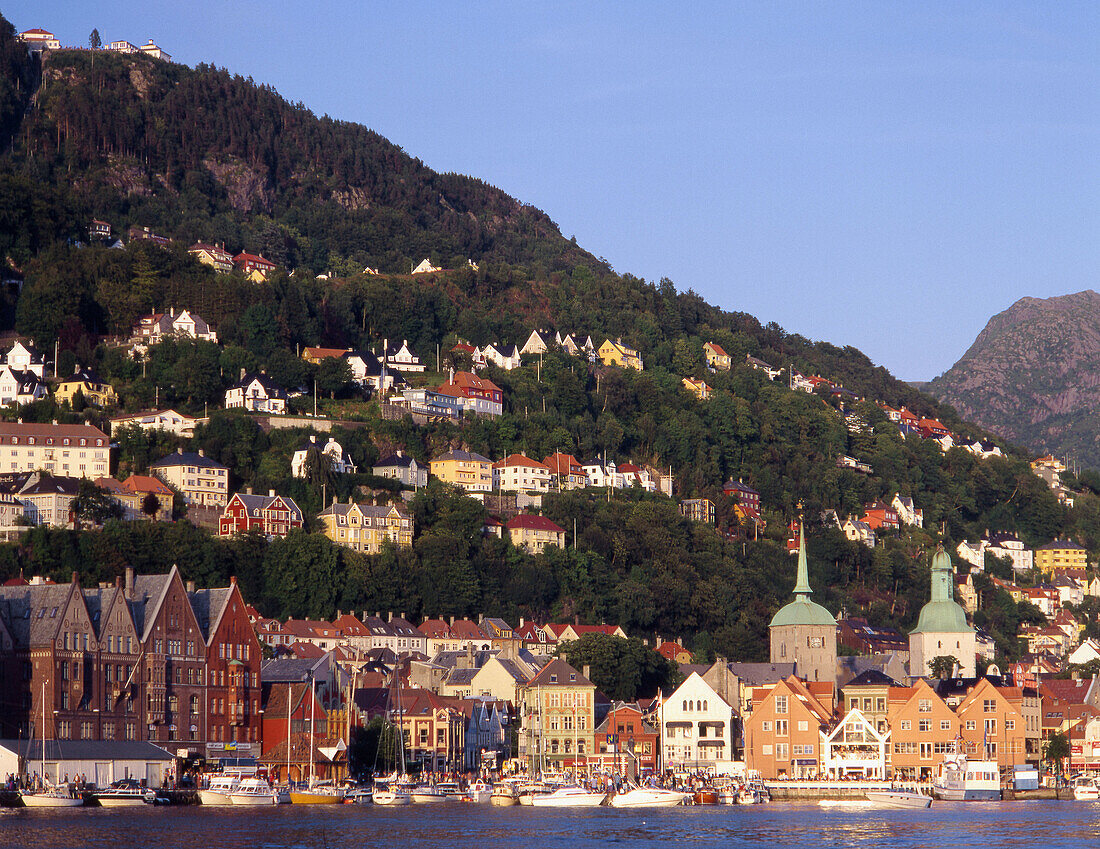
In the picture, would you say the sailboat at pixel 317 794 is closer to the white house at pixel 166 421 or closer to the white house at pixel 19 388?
the white house at pixel 166 421

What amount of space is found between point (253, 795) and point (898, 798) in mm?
34050

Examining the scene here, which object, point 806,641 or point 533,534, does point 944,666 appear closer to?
point 806,641

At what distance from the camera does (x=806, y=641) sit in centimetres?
12825

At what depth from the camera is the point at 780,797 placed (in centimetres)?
10319

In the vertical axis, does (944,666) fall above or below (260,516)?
below

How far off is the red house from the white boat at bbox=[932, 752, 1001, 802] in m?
54.0

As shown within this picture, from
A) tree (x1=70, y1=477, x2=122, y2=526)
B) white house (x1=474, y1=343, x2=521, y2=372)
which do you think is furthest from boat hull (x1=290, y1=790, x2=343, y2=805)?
white house (x1=474, y1=343, x2=521, y2=372)

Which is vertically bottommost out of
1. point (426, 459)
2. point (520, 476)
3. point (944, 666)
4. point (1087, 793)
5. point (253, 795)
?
point (1087, 793)

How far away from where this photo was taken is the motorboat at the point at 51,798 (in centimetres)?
8369

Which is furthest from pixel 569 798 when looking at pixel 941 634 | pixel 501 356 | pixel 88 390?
pixel 501 356

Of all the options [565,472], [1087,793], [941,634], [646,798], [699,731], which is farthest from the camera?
[565,472]

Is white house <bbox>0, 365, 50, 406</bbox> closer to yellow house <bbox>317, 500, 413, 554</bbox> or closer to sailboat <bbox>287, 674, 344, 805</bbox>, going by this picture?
yellow house <bbox>317, 500, 413, 554</bbox>

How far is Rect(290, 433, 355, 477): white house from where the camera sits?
5886 inches

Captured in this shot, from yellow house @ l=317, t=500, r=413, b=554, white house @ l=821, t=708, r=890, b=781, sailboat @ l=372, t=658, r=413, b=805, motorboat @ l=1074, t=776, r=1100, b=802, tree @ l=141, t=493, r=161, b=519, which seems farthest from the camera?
yellow house @ l=317, t=500, r=413, b=554
